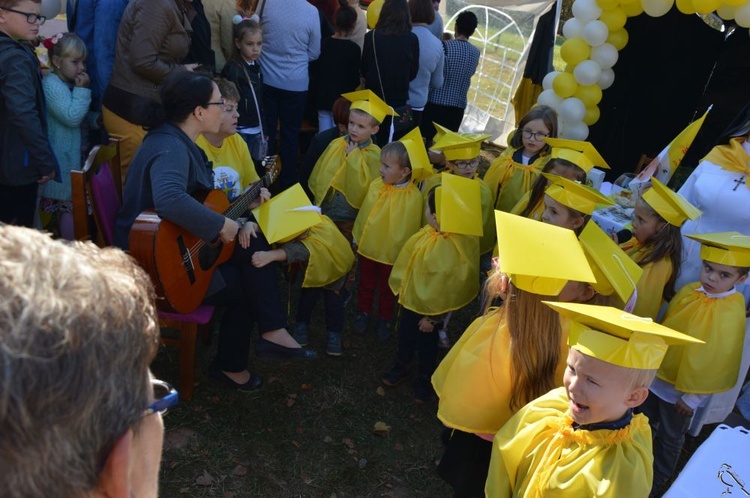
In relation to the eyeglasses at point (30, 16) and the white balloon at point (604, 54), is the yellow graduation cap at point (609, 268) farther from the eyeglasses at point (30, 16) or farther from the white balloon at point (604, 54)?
the white balloon at point (604, 54)

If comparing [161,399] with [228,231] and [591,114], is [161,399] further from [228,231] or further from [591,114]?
[591,114]

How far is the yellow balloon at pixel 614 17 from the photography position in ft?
18.9

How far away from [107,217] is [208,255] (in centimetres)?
60

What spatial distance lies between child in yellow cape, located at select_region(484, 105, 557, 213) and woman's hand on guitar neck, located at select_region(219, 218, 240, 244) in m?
2.08

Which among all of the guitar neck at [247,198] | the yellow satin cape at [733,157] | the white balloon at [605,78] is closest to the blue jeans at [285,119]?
the guitar neck at [247,198]

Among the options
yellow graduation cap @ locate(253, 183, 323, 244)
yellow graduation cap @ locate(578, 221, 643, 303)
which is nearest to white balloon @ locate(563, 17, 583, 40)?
yellow graduation cap @ locate(253, 183, 323, 244)

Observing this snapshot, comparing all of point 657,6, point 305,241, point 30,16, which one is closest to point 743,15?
point 657,6

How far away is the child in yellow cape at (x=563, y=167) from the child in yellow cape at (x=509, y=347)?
1.42 metres

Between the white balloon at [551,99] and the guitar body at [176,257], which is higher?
the white balloon at [551,99]

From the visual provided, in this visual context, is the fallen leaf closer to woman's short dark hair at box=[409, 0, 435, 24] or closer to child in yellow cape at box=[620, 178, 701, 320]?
child in yellow cape at box=[620, 178, 701, 320]

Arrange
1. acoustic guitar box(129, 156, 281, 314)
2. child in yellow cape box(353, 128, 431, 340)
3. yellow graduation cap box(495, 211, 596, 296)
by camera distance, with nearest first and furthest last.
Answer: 1. yellow graduation cap box(495, 211, 596, 296)
2. acoustic guitar box(129, 156, 281, 314)
3. child in yellow cape box(353, 128, 431, 340)

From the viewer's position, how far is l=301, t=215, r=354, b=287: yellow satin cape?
12.4 feet

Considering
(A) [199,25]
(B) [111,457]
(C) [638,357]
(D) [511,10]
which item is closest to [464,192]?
(C) [638,357]

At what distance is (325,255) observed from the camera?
3.82 metres
